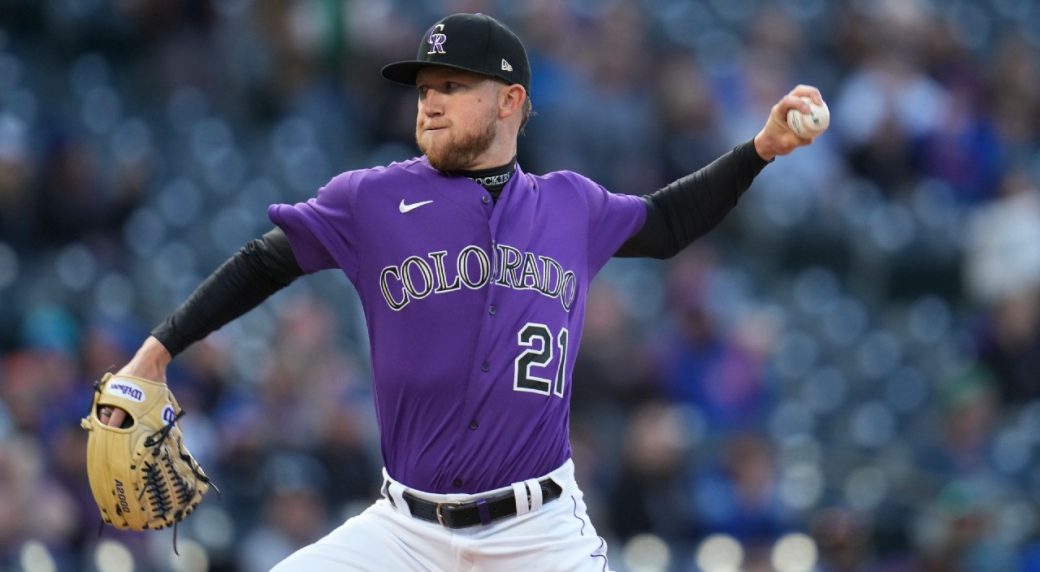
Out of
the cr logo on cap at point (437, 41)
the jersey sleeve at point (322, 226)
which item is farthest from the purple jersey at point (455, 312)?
the cr logo on cap at point (437, 41)

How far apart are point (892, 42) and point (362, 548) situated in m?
9.78

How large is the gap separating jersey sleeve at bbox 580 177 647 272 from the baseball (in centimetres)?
56

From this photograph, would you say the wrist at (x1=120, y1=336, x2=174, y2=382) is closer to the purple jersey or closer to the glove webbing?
the glove webbing

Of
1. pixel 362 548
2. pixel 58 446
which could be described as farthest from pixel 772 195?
pixel 362 548

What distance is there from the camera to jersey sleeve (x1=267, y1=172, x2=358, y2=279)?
16.8ft

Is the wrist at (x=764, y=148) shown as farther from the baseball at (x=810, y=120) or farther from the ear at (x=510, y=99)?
the ear at (x=510, y=99)

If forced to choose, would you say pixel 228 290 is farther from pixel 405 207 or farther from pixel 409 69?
pixel 409 69

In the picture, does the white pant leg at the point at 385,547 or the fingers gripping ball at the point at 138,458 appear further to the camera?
the fingers gripping ball at the point at 138,458

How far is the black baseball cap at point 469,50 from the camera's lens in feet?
16.8

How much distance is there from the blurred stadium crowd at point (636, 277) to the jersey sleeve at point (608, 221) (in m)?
2.94

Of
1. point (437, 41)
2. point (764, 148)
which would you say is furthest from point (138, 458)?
point (764, 148)

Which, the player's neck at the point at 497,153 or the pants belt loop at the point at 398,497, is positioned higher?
the player's neck at the point at 497,153

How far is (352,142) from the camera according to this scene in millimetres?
11719

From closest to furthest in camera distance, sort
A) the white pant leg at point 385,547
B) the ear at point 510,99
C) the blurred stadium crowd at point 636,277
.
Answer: the white pant leg at point 385,547 < the ear at point 510,99 < the blurred stadium crowd at point 636,277
